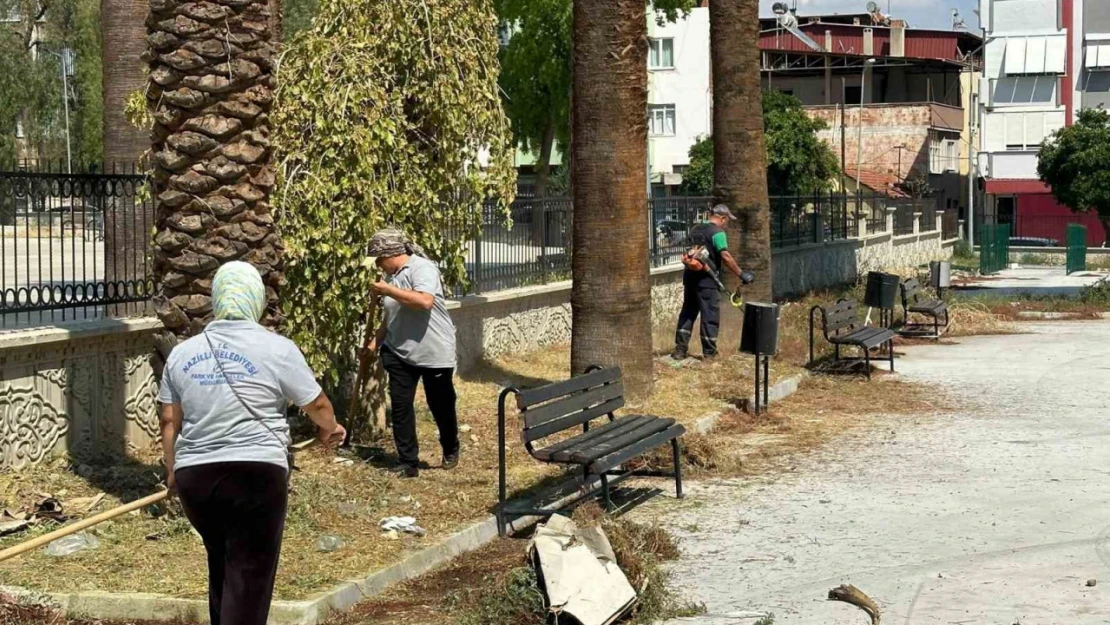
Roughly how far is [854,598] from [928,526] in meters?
2.05

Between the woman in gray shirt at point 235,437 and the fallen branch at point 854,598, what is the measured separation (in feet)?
9.75

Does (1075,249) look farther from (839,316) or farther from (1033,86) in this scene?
(839,316)

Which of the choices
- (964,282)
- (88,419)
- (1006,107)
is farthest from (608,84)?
(1006,107)

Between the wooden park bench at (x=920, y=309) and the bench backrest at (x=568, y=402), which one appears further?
the wooden park bench at (x=920, y=309)

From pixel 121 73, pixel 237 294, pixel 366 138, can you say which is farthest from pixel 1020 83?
pixel 237 294

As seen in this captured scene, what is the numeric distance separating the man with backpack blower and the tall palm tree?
A: 669mm

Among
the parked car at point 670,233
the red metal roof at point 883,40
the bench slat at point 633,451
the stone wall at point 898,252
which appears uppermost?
the red metal roof at point 883,40

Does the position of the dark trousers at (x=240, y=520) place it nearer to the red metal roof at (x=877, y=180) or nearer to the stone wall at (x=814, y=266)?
the stone wall at (x=814, y=266)

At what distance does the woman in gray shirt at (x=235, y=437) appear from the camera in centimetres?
550

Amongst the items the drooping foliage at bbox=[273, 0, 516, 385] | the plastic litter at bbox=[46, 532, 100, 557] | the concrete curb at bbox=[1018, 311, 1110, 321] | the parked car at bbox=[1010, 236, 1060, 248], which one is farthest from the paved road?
the parked car at bbox=[1010, 236, 1060, 248]

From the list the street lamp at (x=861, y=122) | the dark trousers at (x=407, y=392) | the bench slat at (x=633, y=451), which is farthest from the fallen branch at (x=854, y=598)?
the street lamp at (x=861, y=122)

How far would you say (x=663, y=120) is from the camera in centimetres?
7338

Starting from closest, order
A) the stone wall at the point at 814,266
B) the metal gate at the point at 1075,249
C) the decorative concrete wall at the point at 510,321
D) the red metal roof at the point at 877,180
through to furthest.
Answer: the decorative concrete wall at the point at 510,321 → the stone wall at the point at 814,266 → the metal gate at the point at 1075,249 → the red metal roof at the point at 877,180

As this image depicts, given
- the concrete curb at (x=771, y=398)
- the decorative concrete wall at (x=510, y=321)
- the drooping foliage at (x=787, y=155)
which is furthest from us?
the drooping foliage at (x=787, y=155)
